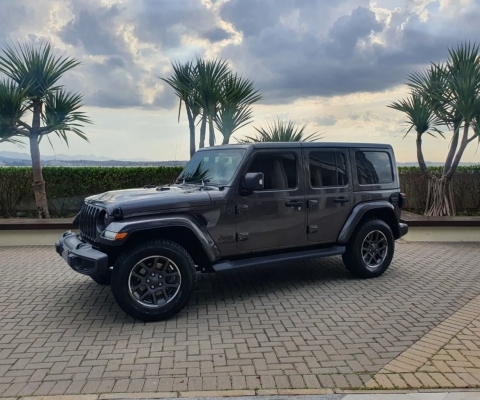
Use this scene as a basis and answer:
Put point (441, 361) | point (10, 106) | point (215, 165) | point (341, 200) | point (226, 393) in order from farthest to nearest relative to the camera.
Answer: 1. point (10, 106)
2. point (341, 200)
3. point (215, 165)
4. point (441, 361)
5. point (226, 393)

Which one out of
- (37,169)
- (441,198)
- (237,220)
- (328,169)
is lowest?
(441,198)

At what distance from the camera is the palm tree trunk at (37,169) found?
10023 millimetres

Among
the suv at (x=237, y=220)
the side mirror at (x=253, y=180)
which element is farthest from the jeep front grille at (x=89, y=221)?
the side mirror at (x=253, y=180)

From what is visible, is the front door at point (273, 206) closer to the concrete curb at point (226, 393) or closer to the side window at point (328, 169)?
the side window at point (328, 169)

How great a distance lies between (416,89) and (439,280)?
6.31m

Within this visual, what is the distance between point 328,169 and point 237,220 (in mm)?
1682

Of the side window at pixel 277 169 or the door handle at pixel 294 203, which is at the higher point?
the side window at pixel 277 169

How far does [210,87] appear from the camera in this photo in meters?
10.4

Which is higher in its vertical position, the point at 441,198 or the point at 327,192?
the point at 327,192

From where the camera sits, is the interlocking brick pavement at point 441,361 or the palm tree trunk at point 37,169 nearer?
the interlocking brick pavement at point 441,361

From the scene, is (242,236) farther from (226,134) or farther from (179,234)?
(226,134)

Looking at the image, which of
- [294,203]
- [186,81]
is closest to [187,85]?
[186,81]

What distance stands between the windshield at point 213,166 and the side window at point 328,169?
1078 millimetres

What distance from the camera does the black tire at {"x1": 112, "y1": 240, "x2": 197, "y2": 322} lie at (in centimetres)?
439
